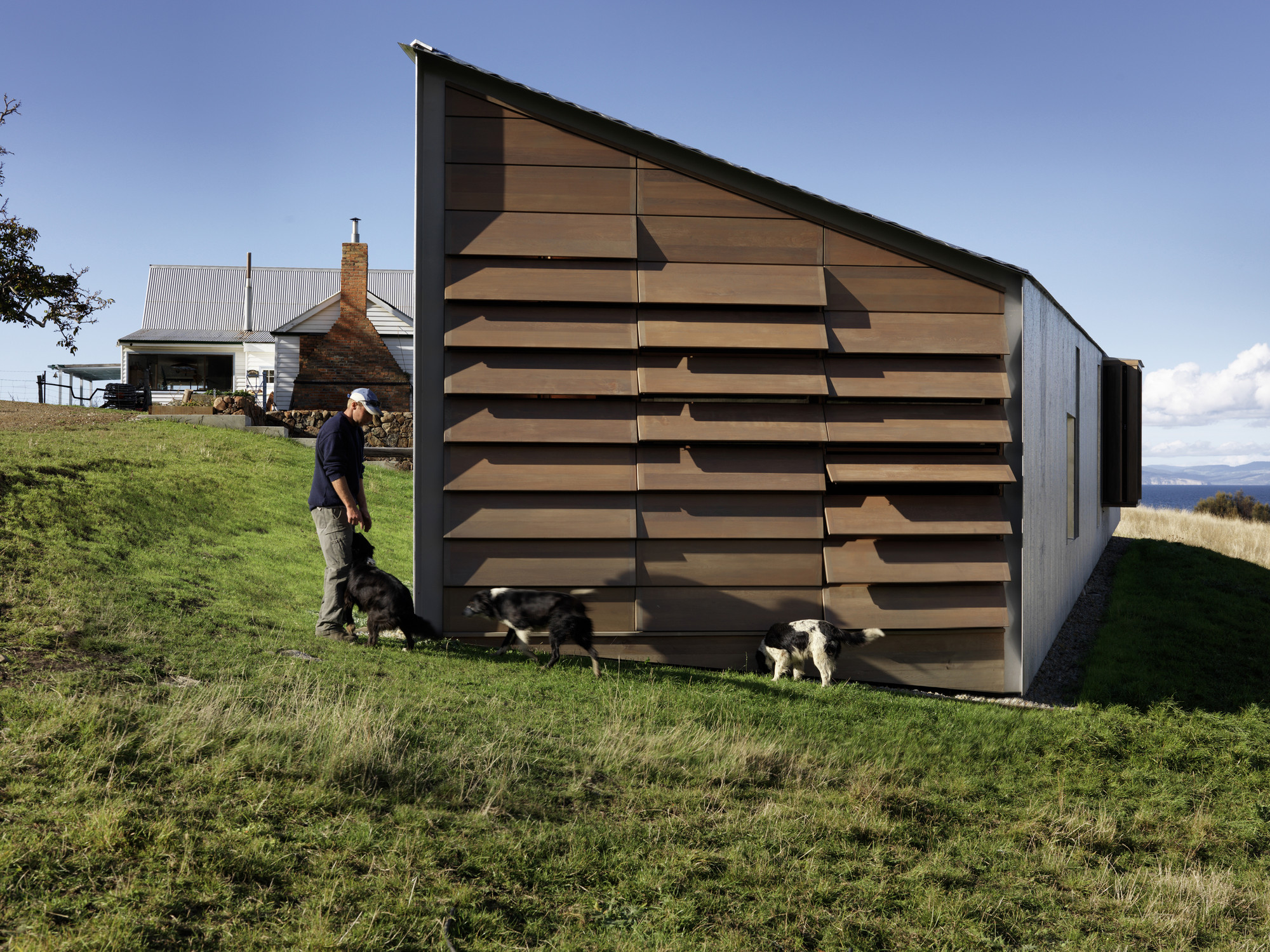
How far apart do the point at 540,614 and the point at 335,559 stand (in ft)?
6.02

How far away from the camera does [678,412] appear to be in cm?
798

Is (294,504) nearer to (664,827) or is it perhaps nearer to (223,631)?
(223,631)

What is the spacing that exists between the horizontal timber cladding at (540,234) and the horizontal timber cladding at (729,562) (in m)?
2.84

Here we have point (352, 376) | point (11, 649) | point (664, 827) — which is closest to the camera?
point (664, 827)

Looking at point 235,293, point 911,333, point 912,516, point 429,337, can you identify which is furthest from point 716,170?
point 235,293

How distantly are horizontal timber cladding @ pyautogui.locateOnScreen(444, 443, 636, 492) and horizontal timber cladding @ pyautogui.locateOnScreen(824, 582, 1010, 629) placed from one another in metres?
2.33

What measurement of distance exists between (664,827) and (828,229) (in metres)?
6.01

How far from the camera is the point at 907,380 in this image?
8.16 m

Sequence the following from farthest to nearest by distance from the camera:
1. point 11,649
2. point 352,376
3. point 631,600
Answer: point 352,376
point 631,600
point 11,649

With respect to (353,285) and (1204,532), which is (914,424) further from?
(353,285)

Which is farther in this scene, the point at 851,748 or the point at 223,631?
the point at 223,631

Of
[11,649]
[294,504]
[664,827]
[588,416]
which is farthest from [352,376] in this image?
[664,827]

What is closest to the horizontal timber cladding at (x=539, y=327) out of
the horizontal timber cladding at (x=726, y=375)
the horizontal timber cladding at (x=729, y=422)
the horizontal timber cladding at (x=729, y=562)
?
the horizontal timber cladding at (x=726, y=375)

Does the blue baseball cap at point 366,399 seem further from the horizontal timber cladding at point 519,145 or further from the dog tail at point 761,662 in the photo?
the dog tail at point 761,662
